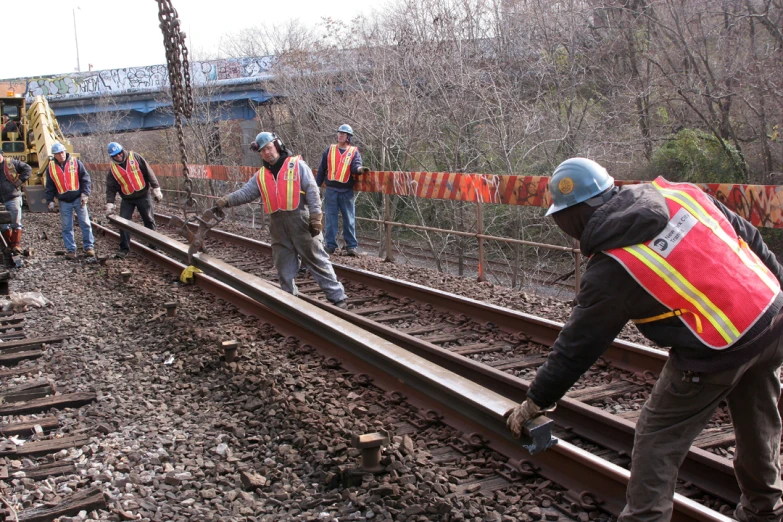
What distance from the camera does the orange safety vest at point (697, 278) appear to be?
8.41 ft

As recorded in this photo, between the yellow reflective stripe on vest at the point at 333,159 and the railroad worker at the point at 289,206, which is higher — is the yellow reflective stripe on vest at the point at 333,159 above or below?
above

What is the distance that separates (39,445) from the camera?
447 cm

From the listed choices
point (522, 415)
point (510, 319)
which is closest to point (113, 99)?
point (510, 319)

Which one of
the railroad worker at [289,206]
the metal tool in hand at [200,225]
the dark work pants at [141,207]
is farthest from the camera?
the dark work pants at [141,207]

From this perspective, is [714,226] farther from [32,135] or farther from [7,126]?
[7,126]

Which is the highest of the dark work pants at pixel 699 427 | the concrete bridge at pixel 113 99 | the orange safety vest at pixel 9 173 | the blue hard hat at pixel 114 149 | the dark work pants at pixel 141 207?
the concrete bridge at pixel 113 99

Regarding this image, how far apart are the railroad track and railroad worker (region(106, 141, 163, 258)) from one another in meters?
5.20

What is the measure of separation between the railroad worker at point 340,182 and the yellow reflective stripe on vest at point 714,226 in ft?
29.6

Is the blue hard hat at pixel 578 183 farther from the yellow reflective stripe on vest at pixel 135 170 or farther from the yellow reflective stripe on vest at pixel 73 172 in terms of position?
the yellow reflective stripe on vest at pixel 73 172

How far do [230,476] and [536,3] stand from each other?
61.6ft

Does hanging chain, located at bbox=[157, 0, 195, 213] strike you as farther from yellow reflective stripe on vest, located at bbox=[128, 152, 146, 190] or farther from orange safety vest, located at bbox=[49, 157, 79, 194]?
orange safety vest, located at bbox=[49, 157, 79, 194]

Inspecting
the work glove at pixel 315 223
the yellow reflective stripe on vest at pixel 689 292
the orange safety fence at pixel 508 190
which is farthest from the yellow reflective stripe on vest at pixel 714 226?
the work glove at pixel 315 223

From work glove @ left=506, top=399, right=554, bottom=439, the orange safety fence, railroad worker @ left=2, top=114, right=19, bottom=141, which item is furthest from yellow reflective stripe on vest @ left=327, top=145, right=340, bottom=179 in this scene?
railroad worker @ left=2, top=114, right=19, bottom=141

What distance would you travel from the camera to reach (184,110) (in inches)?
331
